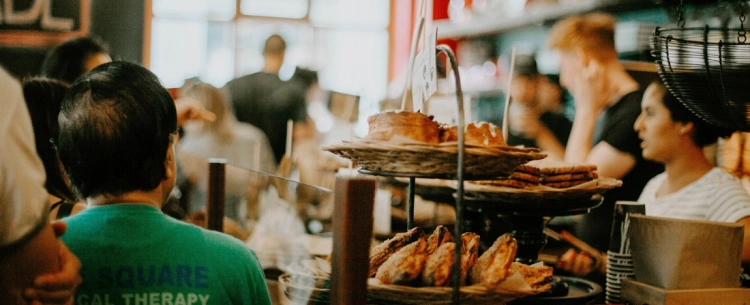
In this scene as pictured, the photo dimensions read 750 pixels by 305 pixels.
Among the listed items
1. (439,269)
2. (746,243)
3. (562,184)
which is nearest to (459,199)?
(439,269)

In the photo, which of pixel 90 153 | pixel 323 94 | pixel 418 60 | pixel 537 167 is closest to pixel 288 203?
pixel 537 167

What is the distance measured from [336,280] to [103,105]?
0.45 metres

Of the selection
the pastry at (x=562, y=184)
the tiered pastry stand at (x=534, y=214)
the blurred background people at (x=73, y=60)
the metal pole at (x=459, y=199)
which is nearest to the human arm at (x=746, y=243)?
the tiered pastry stand at (x=534, y=214)

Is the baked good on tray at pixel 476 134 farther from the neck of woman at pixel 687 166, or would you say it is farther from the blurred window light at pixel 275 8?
the blurred window light at pixel 275 8

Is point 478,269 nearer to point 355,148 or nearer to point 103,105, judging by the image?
point 355,148

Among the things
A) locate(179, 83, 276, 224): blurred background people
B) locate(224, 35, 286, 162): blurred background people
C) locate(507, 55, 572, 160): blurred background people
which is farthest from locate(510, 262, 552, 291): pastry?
locate(224, 35, 286, 162): blurred background people

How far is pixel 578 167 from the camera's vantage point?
1778mm

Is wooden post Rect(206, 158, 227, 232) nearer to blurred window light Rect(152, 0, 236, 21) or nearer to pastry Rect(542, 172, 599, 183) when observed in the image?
pastry Rect(542, 172, 599, 183)

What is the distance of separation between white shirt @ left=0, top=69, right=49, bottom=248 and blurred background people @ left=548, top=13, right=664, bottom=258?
269cm

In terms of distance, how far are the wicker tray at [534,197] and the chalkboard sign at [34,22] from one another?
4.84 meters

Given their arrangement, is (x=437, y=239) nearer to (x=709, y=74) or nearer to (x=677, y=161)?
(x=709, y=74)

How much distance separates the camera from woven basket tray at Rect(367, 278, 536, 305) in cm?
112

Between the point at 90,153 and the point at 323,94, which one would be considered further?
the point at 323,94

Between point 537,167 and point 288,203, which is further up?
point 537,167
